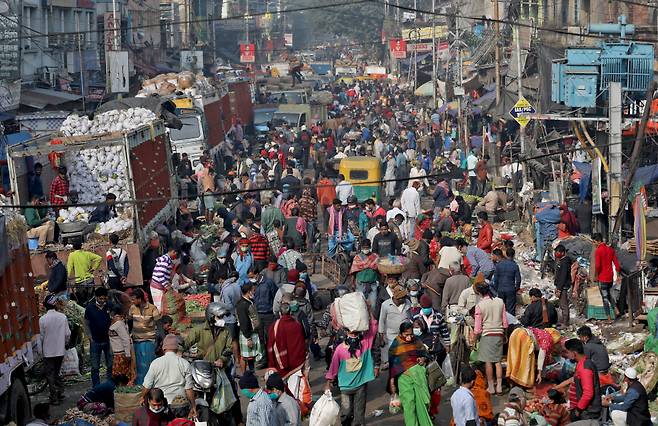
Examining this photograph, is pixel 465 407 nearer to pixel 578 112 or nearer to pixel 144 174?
pixel 144 174

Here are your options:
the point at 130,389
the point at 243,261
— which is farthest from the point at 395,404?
the point at 243,261

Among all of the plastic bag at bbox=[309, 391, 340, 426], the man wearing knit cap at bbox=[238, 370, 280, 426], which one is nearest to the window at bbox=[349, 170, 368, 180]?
the plastic bag at bbox=[309, 391, 340, 426]

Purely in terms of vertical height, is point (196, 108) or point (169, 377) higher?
point (196, 108)

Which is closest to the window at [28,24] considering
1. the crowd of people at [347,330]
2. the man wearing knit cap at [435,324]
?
the crowd of people at [347,330]

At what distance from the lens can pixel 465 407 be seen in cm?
1059

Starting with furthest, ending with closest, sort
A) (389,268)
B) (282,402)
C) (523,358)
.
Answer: (389,268) → (523,358) → (282,402)

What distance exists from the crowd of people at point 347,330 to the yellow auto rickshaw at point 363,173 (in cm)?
421

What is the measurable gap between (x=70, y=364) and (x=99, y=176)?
21.4ft

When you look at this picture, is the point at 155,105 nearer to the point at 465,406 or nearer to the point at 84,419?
the point at 84,419

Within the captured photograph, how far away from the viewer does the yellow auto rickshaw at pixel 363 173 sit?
2706cm

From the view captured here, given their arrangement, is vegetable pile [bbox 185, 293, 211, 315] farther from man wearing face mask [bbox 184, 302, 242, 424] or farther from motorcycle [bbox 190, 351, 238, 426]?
motorcycle [bbox 190, 351, 238, 426]

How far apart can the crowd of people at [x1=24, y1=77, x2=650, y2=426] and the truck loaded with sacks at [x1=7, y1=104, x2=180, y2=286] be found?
47 cm

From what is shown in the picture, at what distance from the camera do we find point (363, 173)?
2748 cm

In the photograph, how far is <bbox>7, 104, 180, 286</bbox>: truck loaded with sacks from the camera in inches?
753
